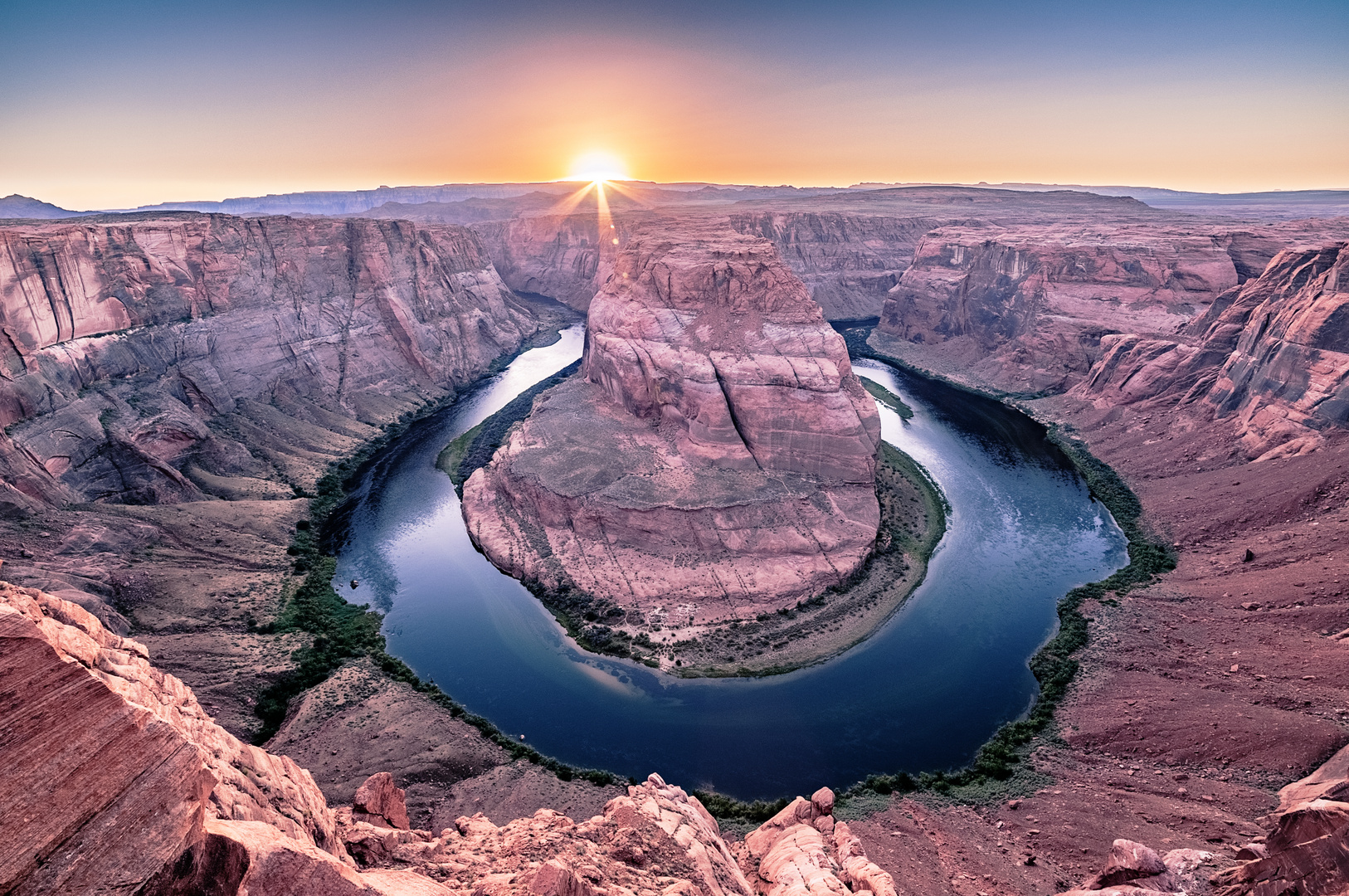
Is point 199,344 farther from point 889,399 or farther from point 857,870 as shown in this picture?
point 889,399

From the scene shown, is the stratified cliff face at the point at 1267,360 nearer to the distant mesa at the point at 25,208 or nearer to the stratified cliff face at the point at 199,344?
the stratified cliff face at the point at 199,344

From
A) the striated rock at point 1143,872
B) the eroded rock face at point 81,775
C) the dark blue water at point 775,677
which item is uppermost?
the eroded rock face at point 81,775

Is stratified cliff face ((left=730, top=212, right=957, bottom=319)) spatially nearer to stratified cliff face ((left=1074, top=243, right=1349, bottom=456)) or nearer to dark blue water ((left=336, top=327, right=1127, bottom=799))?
stratified cliff face ((left=1074, top=243, right=1349, bottom=456))

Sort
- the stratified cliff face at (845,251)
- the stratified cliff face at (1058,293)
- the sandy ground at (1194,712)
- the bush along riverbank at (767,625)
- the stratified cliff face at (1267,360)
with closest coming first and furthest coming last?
the sandy ground at (1194,712)
the bush along riverbank at (767,625)
the stratified cliff face at (1267,360)
the stratified cliff face at (1058,293)
the stratified cliff face at (845,251)

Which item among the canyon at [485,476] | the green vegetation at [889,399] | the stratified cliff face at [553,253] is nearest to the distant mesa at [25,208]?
the stratified cliff face at [553,253]

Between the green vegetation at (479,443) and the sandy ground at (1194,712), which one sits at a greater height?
the green vegetation at (479,443)

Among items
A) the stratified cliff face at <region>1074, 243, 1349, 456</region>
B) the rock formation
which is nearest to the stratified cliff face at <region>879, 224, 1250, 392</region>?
the stratified cliff face at <region>1074, 243, 1349, 456</region>
